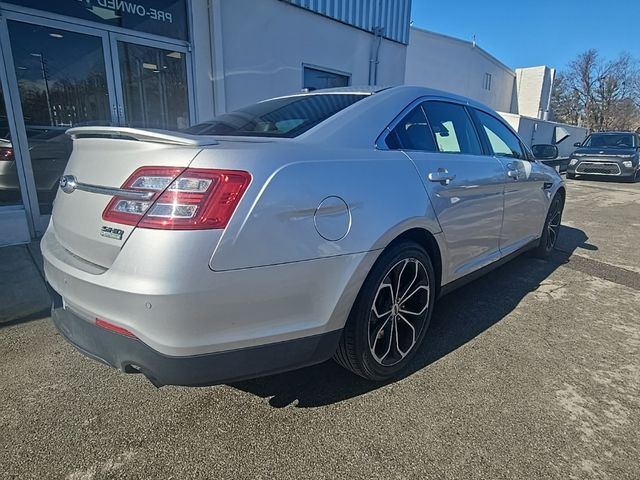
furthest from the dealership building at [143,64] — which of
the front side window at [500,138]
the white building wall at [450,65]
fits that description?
the white building wall at [450,65]

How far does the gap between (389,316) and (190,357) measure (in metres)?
1.13

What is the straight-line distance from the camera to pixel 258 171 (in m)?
1.54

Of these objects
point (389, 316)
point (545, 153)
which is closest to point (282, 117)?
point (389, 316)

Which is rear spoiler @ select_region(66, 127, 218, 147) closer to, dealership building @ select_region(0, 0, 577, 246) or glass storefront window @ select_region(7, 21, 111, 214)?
dealership building @ select_region(0, 0, 577, 246)

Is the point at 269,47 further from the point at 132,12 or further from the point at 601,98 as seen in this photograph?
the point at 601,98

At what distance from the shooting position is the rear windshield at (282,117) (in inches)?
82.7

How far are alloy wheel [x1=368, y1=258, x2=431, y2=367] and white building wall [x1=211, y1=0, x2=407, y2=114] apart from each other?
203 inches

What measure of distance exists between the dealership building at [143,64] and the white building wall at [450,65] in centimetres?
1737

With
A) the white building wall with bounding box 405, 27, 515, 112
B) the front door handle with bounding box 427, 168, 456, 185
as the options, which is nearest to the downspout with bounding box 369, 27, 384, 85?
the front door handle with bounding box 427, 168, 456, 185

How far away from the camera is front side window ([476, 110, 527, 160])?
3.35 metres

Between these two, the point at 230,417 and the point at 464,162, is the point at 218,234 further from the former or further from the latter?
the point at 464,162

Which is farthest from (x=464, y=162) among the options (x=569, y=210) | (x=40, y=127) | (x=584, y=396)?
(x=569, y=210)

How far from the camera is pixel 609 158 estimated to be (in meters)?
13.3

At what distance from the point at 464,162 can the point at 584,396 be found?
155 centimetres
